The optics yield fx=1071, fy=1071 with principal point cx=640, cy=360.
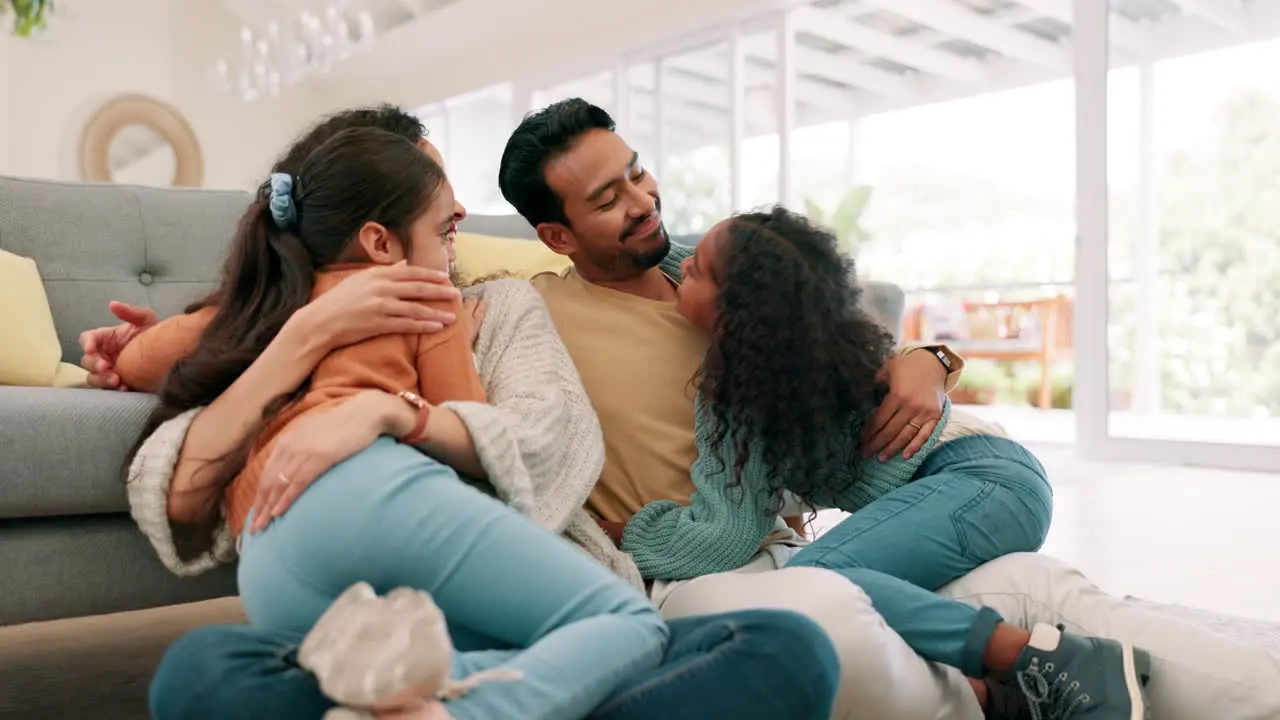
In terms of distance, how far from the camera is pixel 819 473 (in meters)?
1.37

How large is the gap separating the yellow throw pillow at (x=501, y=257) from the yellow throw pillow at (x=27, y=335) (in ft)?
2.32

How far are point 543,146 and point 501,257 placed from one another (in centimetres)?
55

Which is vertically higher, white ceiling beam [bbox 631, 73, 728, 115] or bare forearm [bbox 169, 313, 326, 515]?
white ceiling beam [bbox 631, 73, 728, 115]

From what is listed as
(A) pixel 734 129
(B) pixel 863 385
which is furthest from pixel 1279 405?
(B) pixel 863 385

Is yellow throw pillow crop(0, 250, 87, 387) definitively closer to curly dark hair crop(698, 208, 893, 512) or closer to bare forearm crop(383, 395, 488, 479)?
bare forearm crop(383, 395, 488, 479)

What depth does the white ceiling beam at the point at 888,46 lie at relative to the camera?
6.54 meters

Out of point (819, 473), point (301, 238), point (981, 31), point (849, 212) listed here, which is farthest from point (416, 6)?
point (819, 473)

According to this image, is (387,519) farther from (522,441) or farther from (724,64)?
(724,64)

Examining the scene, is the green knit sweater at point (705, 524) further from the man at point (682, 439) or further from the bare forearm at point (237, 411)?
the bare forearm at point (237, 411)

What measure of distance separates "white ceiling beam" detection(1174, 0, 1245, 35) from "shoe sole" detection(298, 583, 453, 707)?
479 centimetres

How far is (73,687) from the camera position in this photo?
1.71m

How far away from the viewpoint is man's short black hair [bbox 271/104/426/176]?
1309mm

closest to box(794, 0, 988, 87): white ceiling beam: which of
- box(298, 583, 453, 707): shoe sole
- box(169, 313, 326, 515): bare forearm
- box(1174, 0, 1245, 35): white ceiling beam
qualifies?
box(1174, 0, 1245, 35): white ceiling beam

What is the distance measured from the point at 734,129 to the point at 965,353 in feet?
9.52
